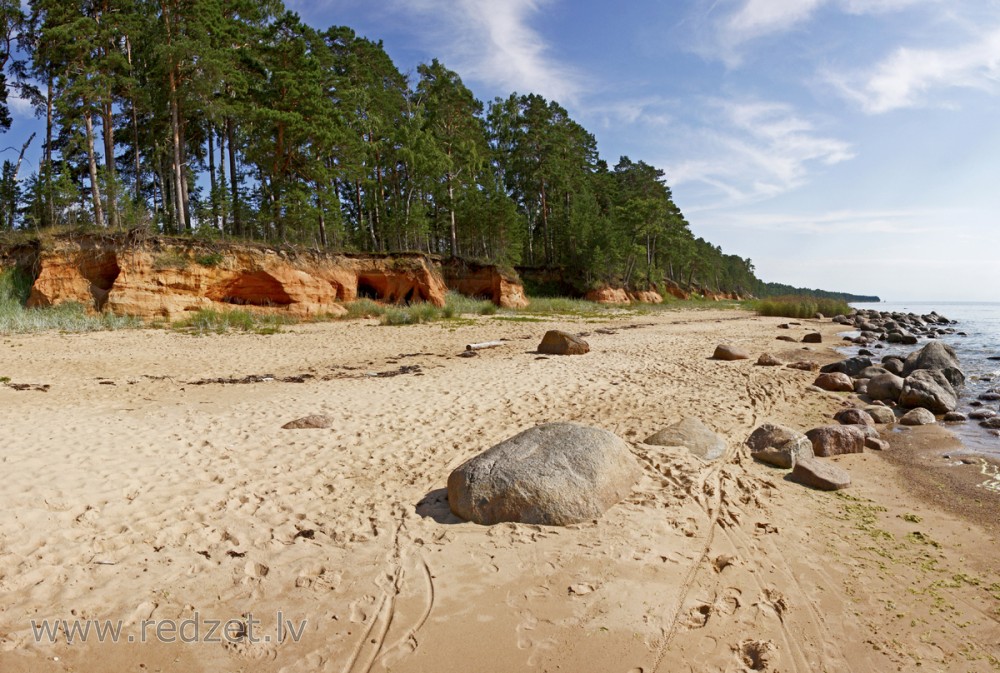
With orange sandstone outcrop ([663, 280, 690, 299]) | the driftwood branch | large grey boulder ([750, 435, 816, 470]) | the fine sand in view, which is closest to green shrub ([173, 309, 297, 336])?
the driftwood branch

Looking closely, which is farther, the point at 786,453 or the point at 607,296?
the point at 607,296

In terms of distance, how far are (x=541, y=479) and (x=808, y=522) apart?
8.81ft

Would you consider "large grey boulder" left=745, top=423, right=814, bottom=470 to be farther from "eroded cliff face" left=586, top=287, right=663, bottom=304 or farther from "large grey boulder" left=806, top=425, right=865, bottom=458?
"eroded cliff face" left=586, top=287, right=663, bottom=304

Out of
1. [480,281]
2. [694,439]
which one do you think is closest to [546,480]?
[694,439]

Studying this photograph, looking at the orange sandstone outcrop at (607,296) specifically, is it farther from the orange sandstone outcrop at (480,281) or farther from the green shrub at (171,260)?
the green shrub at (171,260)

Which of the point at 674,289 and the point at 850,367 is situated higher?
the point at 674,289

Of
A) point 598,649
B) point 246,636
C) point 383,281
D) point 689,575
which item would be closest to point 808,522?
point 689,575

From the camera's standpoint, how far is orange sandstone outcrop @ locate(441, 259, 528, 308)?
35.2 m

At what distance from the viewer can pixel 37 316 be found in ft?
61.9

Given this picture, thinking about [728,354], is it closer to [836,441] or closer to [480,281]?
[836,441]

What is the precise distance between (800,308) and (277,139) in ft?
134

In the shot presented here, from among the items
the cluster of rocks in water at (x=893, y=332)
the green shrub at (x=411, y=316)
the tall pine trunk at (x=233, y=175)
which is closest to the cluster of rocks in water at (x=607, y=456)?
the cluster of rocks in water at (x=893, y=332)

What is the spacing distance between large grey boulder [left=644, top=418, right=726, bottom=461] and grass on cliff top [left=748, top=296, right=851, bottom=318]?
38635mm

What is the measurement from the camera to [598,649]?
2.97 metres
